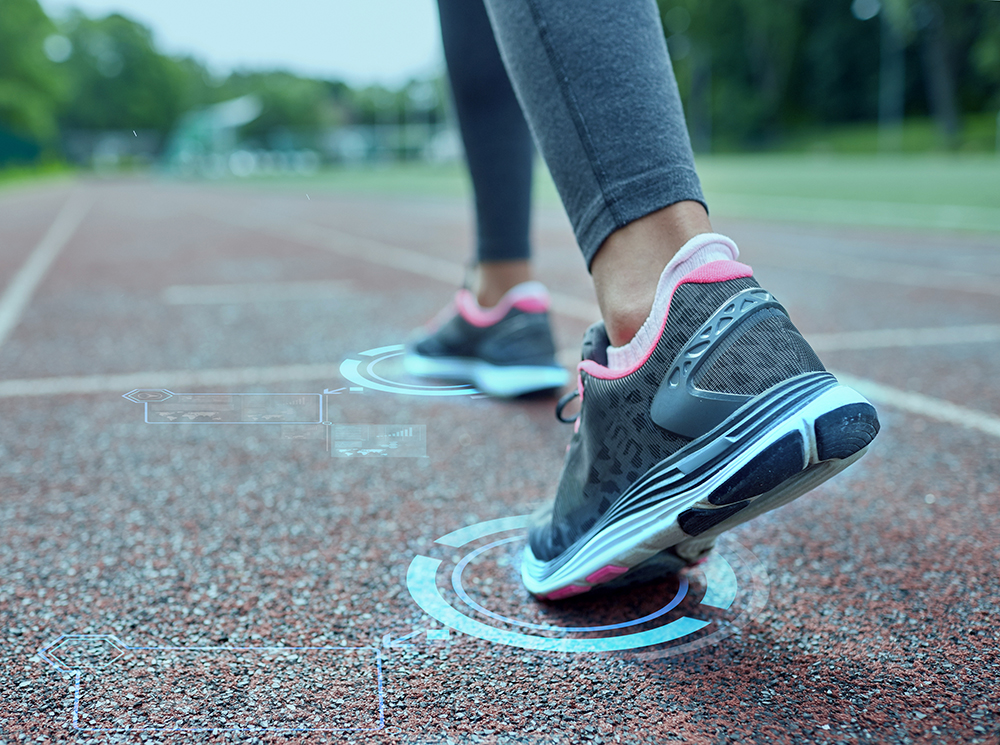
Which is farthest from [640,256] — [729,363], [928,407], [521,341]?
[928,407]

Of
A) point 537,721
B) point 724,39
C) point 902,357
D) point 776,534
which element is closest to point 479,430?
point 776,534

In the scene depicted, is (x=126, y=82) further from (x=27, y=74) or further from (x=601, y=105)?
(x=27, y=74)

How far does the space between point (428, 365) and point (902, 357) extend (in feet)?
3.89

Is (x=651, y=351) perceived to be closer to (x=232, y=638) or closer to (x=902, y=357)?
(x=232, y=638)

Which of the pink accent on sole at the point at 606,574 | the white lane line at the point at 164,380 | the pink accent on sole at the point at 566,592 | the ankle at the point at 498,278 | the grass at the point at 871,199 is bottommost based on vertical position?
the grass at the point at 871,199

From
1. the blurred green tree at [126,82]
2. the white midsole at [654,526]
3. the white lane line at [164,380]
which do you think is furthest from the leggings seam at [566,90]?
the blurred green tree at [126,82]

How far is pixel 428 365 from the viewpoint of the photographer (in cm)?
196

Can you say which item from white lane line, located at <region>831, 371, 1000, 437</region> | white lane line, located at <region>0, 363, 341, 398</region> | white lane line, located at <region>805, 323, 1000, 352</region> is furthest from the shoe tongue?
white lane line, located at <region>805, 323, 1000, 352</region>

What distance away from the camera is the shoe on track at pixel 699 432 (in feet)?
2.38

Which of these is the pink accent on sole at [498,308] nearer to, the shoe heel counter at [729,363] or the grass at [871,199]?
the shoe heel counter at [729,363]

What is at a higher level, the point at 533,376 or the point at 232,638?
the point at 232,638

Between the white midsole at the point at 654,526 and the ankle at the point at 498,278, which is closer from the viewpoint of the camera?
the white midsole at the point at 654,526

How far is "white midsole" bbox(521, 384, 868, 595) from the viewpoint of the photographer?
28.3 inches

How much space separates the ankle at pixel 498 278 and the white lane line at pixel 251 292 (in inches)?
65.5
